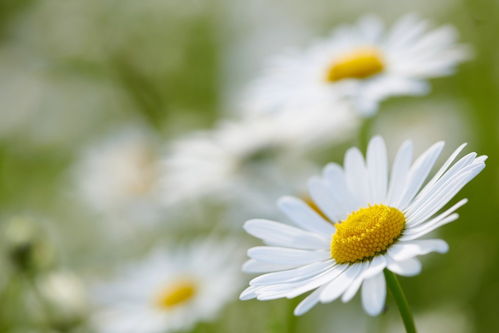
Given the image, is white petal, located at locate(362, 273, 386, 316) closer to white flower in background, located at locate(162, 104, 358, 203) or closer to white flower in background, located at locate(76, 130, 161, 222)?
white flower in background, located at locate(162, 104, 358, 203)

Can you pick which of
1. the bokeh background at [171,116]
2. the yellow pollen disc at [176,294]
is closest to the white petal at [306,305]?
the bokeh background at [171,116]

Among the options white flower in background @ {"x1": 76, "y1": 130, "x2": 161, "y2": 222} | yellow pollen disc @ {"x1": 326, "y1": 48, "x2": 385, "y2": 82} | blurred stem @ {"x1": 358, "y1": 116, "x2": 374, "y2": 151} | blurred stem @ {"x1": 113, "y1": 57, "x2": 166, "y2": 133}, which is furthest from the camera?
blurred stem @ {"x1": 113, "y1": 57, "x2": 166, "y2": 133}

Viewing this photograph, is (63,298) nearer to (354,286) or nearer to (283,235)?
(283,235)

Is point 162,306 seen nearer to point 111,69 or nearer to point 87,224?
point 87,224

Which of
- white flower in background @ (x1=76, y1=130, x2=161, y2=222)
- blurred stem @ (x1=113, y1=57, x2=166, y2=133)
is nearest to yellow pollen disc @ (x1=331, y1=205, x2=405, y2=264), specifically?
white flower in background @ (x1=76, y1=130, x2=161, y2=222)

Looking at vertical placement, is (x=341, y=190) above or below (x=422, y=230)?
above

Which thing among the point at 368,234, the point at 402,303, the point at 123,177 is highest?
the point at 123,177

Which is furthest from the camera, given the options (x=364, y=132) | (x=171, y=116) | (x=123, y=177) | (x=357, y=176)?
(x=171, y=116)

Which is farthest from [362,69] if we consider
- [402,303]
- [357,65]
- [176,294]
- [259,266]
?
[402,303]
